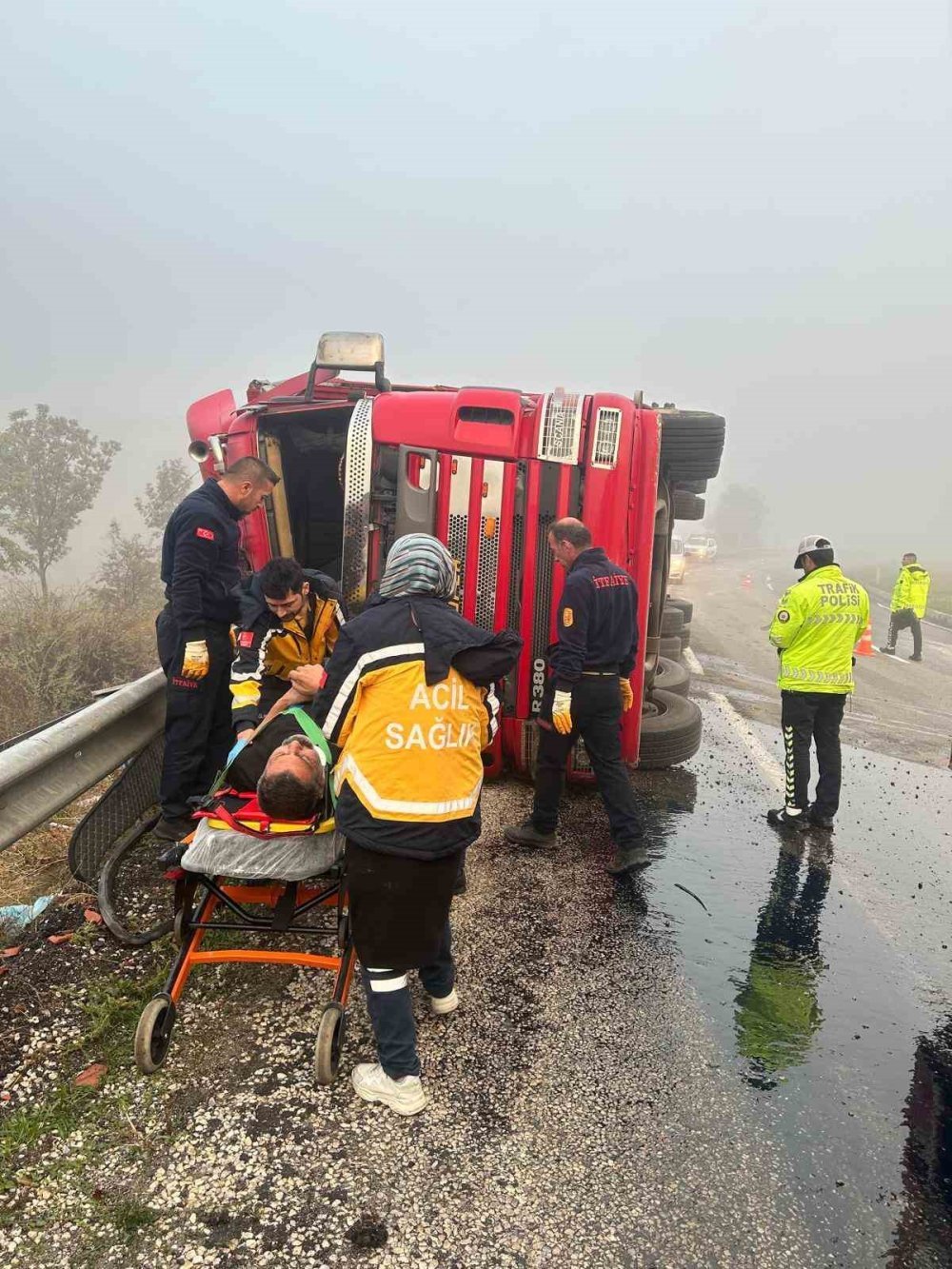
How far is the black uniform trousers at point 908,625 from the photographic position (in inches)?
475

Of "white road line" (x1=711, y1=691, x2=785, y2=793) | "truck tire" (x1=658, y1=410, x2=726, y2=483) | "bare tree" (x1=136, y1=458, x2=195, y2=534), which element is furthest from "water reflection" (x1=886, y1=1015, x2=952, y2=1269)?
"bare tree" (x1=136, y1=458, x2=195, y2=534)

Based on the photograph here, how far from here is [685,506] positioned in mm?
7043

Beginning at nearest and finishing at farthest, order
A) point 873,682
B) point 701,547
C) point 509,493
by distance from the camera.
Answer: point 509,493
point 873,682
point 701,547

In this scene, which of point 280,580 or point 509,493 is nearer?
point 280,580

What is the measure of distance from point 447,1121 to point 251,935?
135 centimetres

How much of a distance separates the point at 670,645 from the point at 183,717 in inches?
270

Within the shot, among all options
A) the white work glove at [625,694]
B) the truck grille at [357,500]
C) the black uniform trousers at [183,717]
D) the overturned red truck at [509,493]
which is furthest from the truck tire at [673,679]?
the black uniform trousers at [183,717]

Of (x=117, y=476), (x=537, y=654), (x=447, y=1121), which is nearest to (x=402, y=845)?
(x=447, y=1121)

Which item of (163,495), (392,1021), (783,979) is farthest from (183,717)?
(163,495)

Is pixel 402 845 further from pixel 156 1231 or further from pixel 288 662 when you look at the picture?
pixel 288 662

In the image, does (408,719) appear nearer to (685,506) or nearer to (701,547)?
(685,506)

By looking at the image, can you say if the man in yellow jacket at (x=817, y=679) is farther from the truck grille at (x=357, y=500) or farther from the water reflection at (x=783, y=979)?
the truck grille at (x=357, y=500)

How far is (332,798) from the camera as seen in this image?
9.54 ft

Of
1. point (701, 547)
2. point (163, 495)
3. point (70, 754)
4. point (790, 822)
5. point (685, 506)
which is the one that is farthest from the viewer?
point (701, 547)
